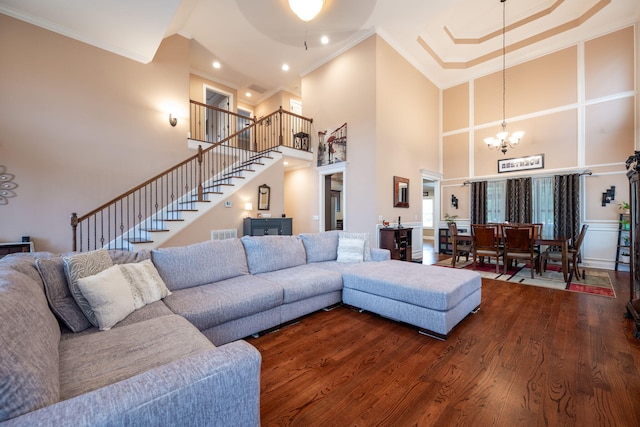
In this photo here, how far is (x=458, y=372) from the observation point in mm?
1900

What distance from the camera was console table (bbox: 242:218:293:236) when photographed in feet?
19.3

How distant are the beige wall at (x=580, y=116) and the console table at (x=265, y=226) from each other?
17.5ft

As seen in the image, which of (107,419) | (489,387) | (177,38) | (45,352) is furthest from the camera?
(177,38)

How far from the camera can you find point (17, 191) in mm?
4113

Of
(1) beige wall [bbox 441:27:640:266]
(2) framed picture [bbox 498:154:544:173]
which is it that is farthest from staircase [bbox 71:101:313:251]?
(2) framed picture [bbox 498:154:544:173]

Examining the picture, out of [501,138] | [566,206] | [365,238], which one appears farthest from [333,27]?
[566,206]

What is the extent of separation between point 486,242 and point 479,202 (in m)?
2.41

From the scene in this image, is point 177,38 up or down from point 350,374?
up

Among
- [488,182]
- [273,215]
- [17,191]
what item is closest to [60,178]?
[17,191]

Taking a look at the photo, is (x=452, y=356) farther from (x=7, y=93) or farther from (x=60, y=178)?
(x=7, y=93)

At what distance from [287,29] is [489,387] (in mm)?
6975

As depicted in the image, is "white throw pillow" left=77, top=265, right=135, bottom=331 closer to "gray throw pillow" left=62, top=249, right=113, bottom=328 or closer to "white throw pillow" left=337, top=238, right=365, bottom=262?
"gray throw pillow" left=62, top=249, right=113, bottom=328

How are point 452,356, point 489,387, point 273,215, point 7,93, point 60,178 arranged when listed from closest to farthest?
point 489,387, point 452,356, point 7,93, point 60,178, point 273,215

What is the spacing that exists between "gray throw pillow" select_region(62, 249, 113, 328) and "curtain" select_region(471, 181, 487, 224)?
301 inches
